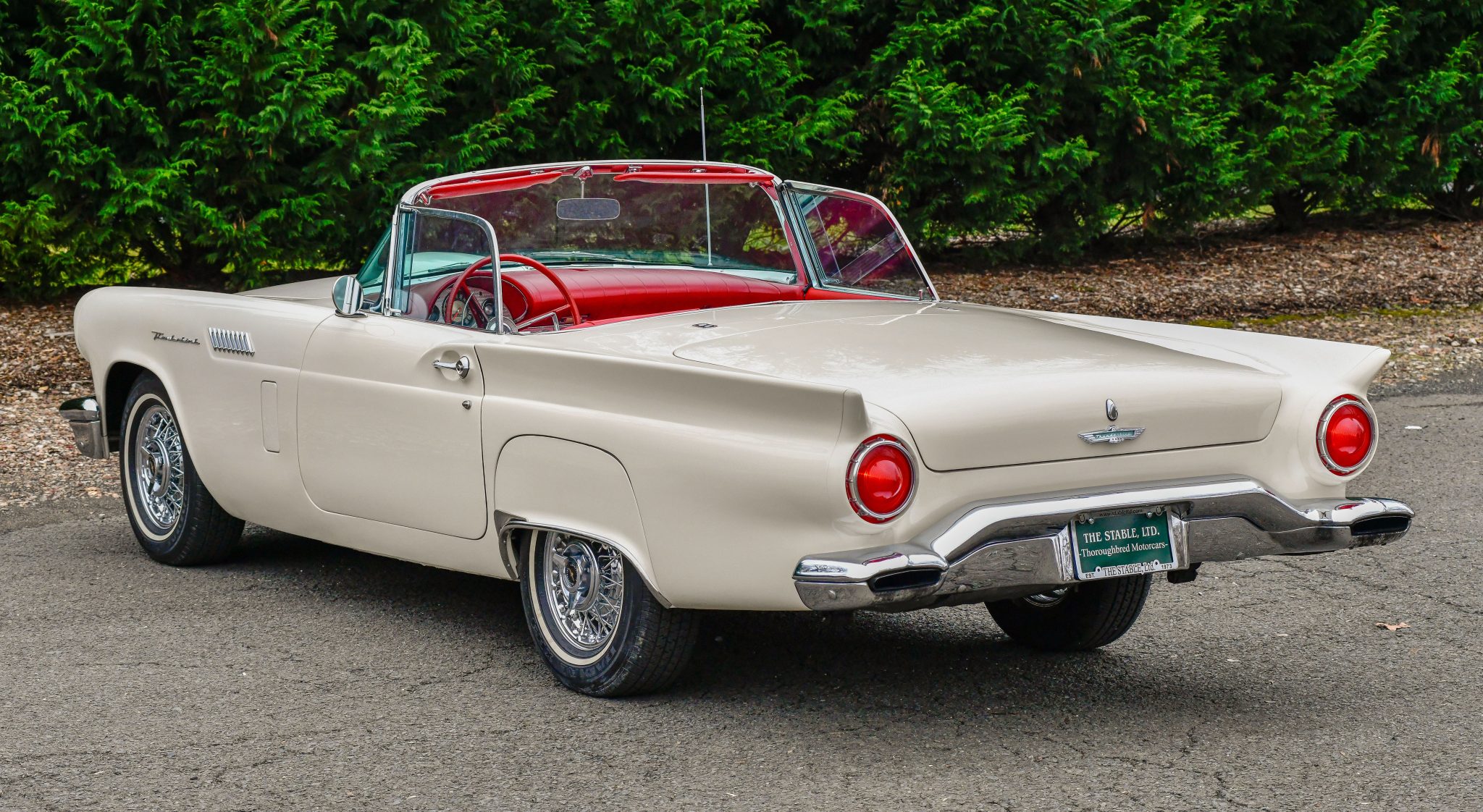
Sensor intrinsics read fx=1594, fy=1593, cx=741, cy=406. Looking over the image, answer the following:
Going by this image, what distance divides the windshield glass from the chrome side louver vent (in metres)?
0.82

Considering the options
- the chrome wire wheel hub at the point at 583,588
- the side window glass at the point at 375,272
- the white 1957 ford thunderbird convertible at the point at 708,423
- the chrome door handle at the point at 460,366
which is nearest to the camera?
the white 1957 ford thunderbird convertible at the point at 708,423

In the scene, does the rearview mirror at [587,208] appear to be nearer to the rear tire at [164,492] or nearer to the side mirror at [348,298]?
the side mirror at [348,298]

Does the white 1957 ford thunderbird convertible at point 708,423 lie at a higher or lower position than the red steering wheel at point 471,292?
lower

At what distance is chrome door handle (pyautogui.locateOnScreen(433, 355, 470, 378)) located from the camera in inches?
177

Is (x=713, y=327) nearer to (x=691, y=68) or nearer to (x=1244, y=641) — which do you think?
(x=1244, y=641)

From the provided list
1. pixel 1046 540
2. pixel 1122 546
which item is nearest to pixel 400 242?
pixel 1046 540

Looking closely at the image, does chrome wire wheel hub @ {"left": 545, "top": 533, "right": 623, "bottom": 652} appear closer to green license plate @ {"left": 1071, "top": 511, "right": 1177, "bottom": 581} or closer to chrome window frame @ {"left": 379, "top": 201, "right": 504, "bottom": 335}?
chrome window frame @ {"left": 379, "top": 201, "right": 504, "bottom": 335}

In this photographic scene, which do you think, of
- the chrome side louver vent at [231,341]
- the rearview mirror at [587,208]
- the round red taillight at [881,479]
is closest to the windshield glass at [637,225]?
the rearview mirror at [587,208]

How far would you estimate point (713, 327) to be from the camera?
4.61 metres

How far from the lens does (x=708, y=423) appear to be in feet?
12.6

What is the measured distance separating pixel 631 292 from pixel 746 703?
1462 millimetres

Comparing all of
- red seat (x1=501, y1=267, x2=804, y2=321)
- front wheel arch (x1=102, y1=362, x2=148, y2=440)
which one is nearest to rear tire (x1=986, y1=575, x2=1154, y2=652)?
red seat (x1=501, y1=267, x2=804, y2=321)

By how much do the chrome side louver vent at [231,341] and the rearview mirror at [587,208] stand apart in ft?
3.73

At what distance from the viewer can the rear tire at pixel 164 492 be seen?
576 centimetres
